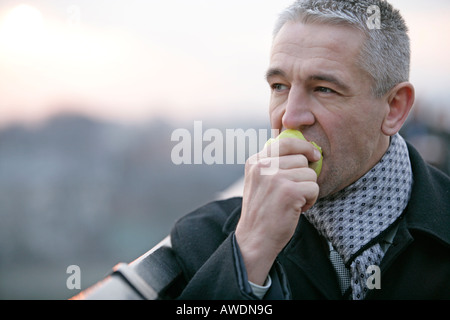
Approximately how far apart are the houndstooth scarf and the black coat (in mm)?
66

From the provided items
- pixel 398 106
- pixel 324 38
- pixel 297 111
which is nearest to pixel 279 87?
pixel 297 111

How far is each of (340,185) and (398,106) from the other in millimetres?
657

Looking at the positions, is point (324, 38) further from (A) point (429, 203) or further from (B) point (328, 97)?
(A) point (429, 203)

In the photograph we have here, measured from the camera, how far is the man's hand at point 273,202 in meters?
2.22

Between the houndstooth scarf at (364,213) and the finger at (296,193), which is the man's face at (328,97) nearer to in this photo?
the houndstooth scarf at (364,213)

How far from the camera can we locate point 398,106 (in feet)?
9.53

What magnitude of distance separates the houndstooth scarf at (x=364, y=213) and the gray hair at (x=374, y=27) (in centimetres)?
47

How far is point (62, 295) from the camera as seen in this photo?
954 cm

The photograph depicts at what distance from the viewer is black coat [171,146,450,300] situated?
2.21 meters

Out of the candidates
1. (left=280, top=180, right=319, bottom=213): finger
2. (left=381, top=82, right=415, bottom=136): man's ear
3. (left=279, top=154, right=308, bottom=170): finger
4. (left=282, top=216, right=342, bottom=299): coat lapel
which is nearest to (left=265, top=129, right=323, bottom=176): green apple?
(left=279, top=154, right=308, bottom=170): finger

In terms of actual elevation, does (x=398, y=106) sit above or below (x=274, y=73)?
below

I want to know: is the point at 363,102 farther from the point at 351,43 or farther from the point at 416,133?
the point at 416,133

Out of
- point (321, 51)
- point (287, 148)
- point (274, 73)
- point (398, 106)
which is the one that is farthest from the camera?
point (398, 106)

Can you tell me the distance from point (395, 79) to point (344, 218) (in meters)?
0.90
